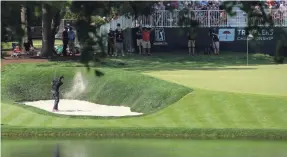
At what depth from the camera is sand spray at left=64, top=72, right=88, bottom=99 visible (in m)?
26.5

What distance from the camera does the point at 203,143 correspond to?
18766 millimetres

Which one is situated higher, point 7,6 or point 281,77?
point 7,6

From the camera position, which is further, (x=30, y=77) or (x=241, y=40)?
(x=241, y=40)

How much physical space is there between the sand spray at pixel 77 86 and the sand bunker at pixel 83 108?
12.0 inches

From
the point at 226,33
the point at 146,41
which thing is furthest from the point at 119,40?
the point at 226,33

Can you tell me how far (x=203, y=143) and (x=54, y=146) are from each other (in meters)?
3.35

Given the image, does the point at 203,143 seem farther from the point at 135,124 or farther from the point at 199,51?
the point at 199,51

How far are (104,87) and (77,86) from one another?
1.45 meters

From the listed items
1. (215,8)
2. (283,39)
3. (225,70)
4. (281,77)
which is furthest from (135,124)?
(215,8)

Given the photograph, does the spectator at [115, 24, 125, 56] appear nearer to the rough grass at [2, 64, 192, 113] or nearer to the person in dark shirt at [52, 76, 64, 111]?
the rough grass at [2, 64, 192, 113]

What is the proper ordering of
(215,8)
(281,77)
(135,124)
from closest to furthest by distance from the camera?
(135,124) < (281,77) < (215,8)

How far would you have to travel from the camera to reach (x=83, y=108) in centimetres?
2469

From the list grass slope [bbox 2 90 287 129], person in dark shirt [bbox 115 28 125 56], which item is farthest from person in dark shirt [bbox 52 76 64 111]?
person in dark shirt [bbox 115 28 125 56]

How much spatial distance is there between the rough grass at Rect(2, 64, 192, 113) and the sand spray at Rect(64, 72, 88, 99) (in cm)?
10
